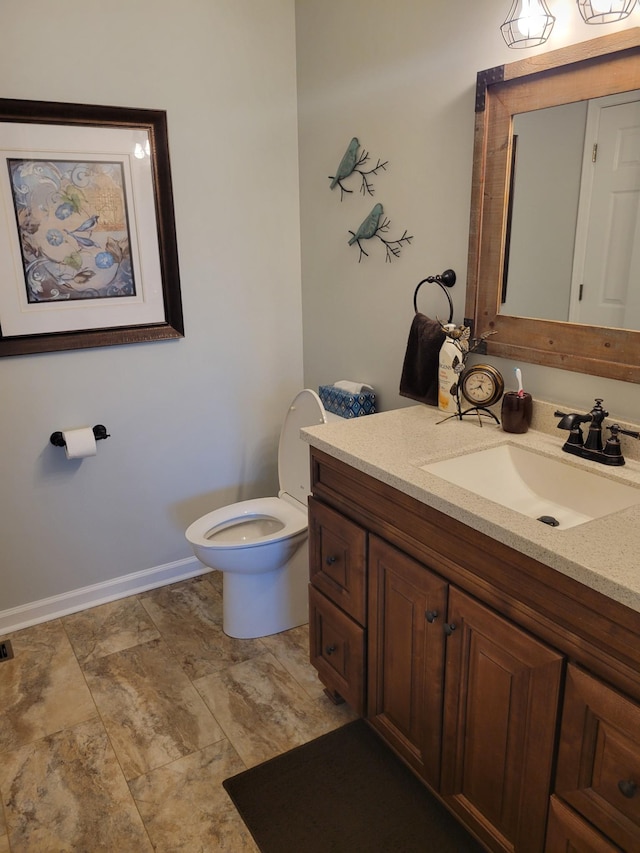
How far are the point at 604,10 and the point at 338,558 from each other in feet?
4.89

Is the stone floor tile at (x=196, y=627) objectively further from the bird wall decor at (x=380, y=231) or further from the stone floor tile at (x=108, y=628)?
the bird wall decor at (x=380, y=231)

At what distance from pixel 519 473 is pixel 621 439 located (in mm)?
263

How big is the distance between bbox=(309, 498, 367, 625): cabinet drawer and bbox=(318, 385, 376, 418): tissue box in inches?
22.3

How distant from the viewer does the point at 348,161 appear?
2410mm

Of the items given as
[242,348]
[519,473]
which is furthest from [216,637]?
[519,473]

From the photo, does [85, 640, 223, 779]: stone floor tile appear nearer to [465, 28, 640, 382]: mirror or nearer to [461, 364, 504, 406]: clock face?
[461, 364, 504, 406]: clock face

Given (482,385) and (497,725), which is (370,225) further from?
(497,725)

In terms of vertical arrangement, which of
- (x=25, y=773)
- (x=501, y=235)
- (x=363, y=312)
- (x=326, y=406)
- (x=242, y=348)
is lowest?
(x=25, y=773)

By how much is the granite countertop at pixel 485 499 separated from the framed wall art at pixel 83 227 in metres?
1.05

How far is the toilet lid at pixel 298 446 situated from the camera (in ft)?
8.00

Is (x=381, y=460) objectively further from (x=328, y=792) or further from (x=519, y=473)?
(x=328, y=792)

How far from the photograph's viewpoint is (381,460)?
167cm

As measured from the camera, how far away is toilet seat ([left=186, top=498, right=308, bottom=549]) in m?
2.43

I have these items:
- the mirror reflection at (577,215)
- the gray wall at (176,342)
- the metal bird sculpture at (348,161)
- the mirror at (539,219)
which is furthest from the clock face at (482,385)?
the gray wall at (176,342)
